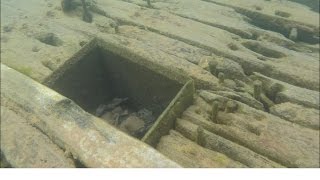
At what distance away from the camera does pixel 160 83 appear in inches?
151

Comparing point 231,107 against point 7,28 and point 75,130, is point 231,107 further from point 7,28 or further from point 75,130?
point 7,28

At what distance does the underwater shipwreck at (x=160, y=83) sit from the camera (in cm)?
303

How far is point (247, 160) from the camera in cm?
299

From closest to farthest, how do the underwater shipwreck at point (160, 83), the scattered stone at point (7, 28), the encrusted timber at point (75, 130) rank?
the encrusted timber at point (75, 130), the underwater shipwreck at point (160, 83), the scattered stone at point (7, 28)

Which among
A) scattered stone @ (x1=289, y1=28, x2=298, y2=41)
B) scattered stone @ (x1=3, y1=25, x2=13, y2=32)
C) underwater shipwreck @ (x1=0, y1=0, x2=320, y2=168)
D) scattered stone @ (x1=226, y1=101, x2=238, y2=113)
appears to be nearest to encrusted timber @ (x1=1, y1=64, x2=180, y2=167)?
underwater shipwreck @ (x1=0, y1=0, x2=320, y2=168)

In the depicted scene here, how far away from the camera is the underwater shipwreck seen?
303 cm

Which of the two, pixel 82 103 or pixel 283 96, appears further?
pixel 82 103

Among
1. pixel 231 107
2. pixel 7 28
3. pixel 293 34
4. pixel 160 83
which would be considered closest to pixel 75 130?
pixel 160 83

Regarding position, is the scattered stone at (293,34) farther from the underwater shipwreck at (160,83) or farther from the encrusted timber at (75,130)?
the encrusted timber at (75,130)

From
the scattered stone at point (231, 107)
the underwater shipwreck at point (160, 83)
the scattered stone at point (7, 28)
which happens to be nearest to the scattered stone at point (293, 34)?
the underwater shipwreck at point (160, 83)

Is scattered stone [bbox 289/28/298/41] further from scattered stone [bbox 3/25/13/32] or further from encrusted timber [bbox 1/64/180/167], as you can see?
scattered stone [bbox 3/25/13/32]
